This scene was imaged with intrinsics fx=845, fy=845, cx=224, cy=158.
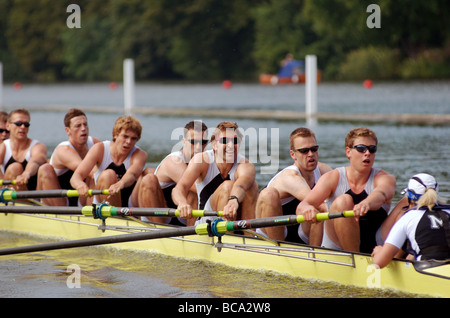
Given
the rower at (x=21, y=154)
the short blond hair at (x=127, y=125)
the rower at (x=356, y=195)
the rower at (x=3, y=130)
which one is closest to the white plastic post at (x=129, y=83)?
the rower at (x=3, y=130)

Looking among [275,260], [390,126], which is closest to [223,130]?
[275,260]

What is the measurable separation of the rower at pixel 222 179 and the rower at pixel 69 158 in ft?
5.79

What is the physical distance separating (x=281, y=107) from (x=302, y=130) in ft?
68.7

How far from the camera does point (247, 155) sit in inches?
633

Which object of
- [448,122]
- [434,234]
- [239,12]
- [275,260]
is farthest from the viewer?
[239,12]

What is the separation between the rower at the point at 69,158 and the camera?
358 inches

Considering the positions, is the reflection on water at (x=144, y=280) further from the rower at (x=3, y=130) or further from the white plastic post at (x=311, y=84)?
the white plastic post at (x=311, y=84)

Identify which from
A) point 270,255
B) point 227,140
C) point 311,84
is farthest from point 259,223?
point 311,84

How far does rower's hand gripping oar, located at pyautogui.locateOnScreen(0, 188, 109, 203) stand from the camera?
337 inches

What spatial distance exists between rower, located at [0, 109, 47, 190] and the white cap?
504 centimetres

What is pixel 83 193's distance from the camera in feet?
27.6

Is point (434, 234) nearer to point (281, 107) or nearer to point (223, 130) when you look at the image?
point (223, 130)

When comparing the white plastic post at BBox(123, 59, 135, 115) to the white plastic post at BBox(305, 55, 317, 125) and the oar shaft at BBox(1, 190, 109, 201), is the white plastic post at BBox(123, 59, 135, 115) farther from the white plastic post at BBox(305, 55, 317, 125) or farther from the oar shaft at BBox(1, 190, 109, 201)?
the oar shaft at BBox(1, 190, 109, 201)

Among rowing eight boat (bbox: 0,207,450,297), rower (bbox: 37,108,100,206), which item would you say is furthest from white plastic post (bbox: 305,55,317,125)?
rowing eight boat (bbox: 0,207,450,297)
